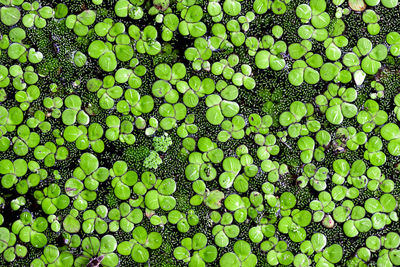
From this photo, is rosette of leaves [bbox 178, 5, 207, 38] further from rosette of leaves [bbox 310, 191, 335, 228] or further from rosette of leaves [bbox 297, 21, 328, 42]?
rosette of leaves [bbox 310, 191, 335, 228]

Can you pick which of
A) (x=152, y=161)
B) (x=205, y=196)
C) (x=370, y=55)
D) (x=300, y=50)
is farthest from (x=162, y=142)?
(x=370, y=55)

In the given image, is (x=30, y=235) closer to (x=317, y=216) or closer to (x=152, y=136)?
(x=152, y=136)

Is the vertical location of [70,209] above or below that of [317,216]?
below

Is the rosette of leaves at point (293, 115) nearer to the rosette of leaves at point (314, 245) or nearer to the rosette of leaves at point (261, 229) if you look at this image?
the rosette of leaves at point (261, 229)

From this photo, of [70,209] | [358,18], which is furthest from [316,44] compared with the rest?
[70,209]

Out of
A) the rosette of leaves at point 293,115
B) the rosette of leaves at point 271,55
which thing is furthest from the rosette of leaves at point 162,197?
the rosette of leaves at point 271,55

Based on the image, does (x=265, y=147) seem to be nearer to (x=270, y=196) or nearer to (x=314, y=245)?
(x=270, y=196)

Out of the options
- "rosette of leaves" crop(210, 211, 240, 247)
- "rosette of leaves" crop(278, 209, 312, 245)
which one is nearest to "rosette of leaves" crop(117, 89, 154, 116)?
"rosette of leaves" crop(210, 211, 240, 247)
